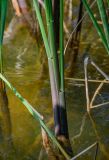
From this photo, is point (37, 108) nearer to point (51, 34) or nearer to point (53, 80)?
point (53, 80)

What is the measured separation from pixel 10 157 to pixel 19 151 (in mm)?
53

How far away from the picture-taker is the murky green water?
6.03 feet

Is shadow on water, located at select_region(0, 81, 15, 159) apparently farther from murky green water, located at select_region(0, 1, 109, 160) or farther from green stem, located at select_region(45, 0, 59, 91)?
green stem, located at select_region(45, 0, 59, 91)

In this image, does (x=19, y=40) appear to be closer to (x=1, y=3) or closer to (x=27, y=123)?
(x=27, y=123)

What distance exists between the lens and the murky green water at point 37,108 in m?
1.84

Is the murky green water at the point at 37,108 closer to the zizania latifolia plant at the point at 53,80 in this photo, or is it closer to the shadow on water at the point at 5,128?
the shadow on water at the point at 5,128

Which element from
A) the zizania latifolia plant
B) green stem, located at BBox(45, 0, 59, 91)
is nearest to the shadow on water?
the zizania latifolia plant

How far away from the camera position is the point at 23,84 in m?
2.39

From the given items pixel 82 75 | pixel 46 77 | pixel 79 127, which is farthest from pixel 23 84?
pixel 79 127

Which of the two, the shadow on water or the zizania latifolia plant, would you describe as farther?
the shadow on water

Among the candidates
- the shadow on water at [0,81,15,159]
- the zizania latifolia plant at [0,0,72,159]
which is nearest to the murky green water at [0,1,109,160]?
the shadow on water at [0,81,15,159]

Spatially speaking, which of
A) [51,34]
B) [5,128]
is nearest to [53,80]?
[51,34]

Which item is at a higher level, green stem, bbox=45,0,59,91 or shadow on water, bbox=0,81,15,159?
green stem, bbox=45,0,59,91

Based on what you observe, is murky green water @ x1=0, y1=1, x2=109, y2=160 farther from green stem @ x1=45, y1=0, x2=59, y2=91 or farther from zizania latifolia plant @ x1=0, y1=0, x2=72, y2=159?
green stem @ x1=45, y1=0, x2=59, y2=91
